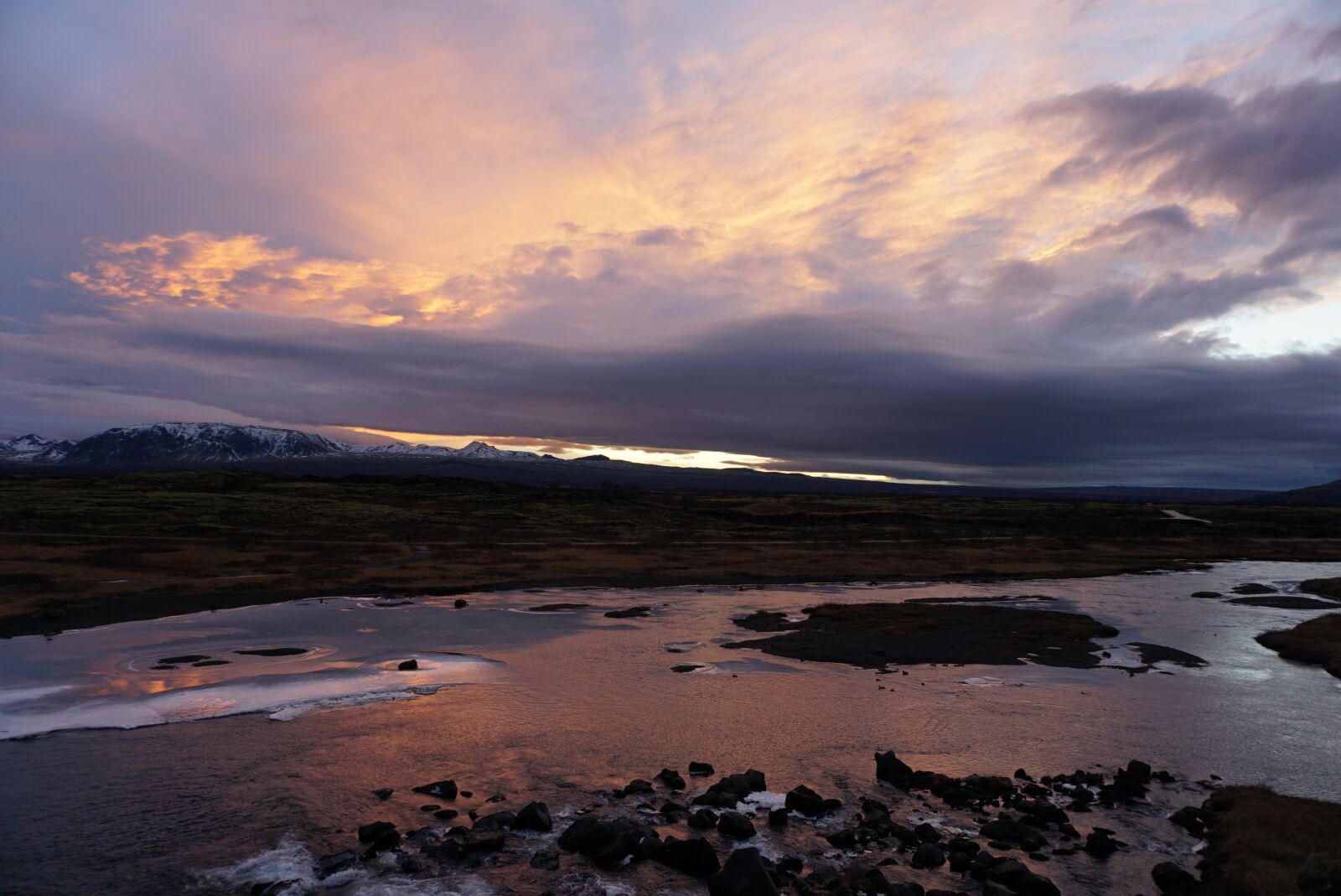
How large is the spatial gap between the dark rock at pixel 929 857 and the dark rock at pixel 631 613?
3047 cm

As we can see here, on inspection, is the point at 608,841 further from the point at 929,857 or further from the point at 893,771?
the point at 893,771

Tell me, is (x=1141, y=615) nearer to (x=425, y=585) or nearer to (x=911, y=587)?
(x=911, y=587)

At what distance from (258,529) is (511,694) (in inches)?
2830

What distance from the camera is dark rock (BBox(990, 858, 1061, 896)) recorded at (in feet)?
45.6

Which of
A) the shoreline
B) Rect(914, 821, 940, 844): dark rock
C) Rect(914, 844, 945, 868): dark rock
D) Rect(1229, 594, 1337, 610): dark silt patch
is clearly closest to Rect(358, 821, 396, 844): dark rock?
Answer: Rect(914, 844, 945, 868): dark rock

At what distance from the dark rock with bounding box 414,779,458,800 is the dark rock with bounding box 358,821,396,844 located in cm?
250

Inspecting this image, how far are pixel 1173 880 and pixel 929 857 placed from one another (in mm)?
4574

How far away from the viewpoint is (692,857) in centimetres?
1516

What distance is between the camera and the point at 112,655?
3272 cm

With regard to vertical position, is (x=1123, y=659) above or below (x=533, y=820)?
below

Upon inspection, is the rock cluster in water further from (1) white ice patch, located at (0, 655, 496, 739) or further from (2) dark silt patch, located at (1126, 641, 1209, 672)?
(2) dark silt patch, located at (1126, 641, 1209, 672)

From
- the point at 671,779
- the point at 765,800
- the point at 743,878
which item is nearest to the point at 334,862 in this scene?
the point at 671,779

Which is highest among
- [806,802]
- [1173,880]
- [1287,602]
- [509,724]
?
[1173,880]

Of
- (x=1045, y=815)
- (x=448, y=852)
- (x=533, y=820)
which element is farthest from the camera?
(x=1045, y=815)
